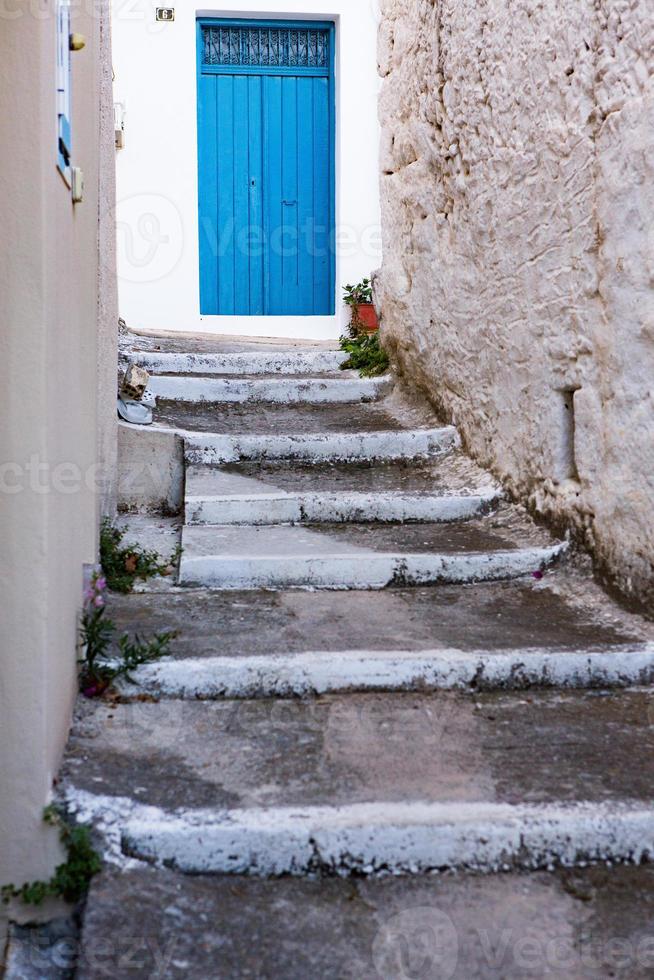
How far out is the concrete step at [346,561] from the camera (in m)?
3.57

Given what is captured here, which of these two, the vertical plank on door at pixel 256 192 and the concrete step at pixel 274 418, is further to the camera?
the vertical plank on door at pixel 256 192

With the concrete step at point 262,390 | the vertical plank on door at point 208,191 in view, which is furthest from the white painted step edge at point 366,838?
the vertical plank on door at point 208,191

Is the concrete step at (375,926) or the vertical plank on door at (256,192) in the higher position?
the vertical plank on door at (256,192)

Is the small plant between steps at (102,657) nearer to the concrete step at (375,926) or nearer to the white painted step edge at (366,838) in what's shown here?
the white painted step edge at (366,838)

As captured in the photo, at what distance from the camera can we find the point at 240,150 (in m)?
7.59

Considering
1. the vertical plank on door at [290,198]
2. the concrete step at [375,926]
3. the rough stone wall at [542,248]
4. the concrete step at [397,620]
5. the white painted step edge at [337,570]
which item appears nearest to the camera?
the concrete step at [375,926]

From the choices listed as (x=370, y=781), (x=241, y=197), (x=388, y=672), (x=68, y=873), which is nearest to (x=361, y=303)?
(x=241, y=197)

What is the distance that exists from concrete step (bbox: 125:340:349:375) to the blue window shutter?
110 inches

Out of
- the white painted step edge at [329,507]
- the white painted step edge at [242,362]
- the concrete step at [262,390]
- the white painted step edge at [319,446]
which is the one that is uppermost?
the white painted step edge at [242,362]

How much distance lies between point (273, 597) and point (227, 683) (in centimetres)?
70

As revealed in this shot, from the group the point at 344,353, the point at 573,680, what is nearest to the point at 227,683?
the point at 573,680

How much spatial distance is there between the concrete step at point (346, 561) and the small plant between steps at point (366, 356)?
2.00 m

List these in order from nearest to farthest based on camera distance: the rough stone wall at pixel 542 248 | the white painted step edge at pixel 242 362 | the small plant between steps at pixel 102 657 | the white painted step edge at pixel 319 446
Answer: the small plant between steps at pixel 102 657 < the rough stone wall at pixel 542 248 < the white painted step edge at pixel 319 446 < the white painted step edge at pixel 242 362

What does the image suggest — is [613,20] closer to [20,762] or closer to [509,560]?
[509,560]
